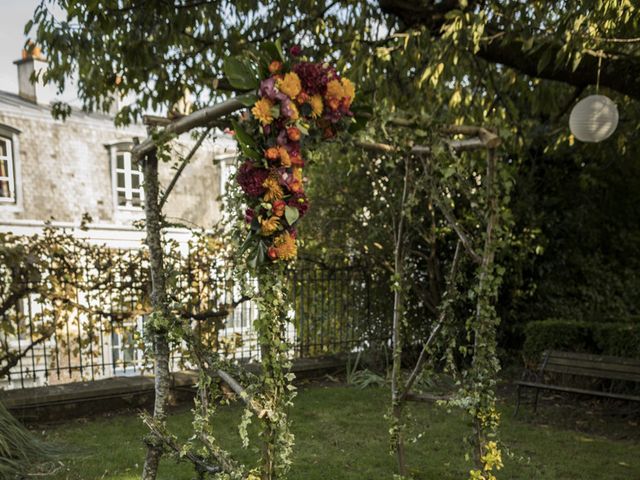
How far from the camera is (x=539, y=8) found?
4.97 m

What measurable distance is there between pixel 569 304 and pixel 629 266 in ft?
4.22

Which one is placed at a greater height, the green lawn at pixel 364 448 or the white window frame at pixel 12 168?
the white window frame at pixel 12 168

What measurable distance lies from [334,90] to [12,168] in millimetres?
15289

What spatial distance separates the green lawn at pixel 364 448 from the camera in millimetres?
4363

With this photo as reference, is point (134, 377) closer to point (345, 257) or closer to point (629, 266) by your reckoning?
point (345, 257)

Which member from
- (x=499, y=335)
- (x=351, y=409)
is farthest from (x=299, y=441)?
(x=499, y=335)

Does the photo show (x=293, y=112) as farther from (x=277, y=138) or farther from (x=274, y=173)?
(x=274, y=173)

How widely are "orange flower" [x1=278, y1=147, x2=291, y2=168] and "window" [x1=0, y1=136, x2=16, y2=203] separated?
49.3 feet

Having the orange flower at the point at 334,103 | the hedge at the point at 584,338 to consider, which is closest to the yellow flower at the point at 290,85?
the orange flower at the point at 334,103

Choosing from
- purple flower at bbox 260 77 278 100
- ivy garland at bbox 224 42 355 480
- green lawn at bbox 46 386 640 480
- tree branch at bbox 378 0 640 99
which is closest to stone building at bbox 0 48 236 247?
green lawn at bbox 46 386 640 480

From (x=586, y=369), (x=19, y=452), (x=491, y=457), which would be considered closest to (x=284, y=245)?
(x=491, y=457)

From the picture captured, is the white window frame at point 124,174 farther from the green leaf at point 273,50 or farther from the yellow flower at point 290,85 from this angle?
the yellow flower at point 290,85

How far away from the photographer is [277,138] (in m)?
2.48

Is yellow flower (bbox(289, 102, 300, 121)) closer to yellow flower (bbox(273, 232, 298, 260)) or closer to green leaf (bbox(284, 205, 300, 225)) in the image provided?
green leaf (bbox(284, 205, 300, 225))
